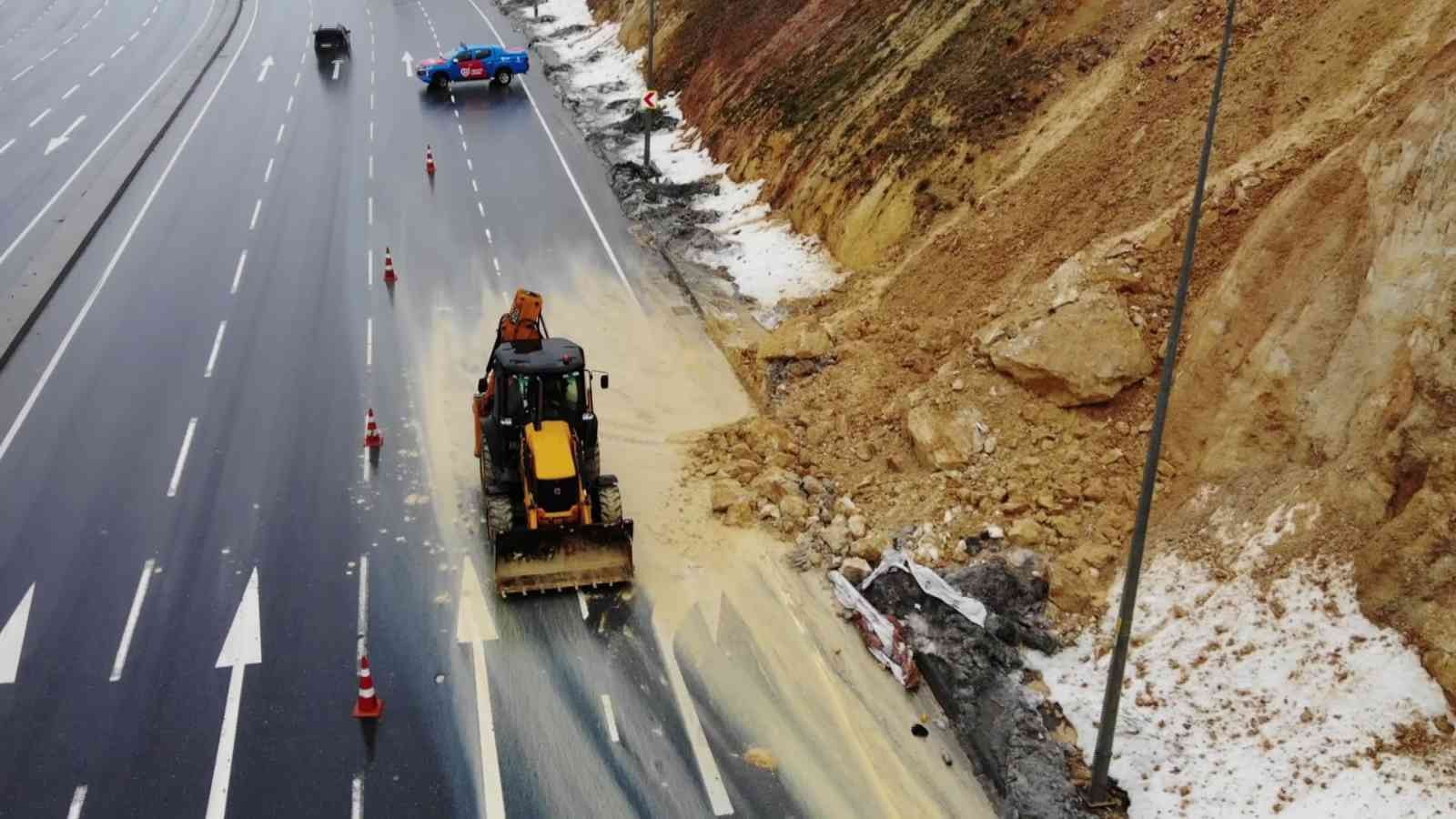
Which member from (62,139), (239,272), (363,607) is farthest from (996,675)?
(62,139)

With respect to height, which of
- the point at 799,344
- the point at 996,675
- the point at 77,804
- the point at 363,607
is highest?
the point at 799,344

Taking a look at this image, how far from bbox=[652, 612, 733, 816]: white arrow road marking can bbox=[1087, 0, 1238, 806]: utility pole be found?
408 centimetres

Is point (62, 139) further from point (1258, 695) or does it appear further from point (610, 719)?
point (1258, 695)

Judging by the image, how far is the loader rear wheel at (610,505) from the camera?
1617cm

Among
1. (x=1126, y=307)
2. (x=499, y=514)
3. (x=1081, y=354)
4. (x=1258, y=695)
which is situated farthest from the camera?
(x=1126, y=307)

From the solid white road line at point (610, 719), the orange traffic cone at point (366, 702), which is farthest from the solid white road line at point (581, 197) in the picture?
the orange traffic cone at point (366, 702)

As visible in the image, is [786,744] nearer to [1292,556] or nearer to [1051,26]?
[1292,556]

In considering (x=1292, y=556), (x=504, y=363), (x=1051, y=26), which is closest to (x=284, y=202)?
(x=504, y=363)

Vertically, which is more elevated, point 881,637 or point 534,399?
point 534,399

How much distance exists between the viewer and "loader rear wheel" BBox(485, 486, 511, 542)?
52.3ft

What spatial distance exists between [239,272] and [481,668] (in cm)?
1495

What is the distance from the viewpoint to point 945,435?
17906mm

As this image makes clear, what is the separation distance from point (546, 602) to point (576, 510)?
133cm

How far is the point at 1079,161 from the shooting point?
21.1 m
